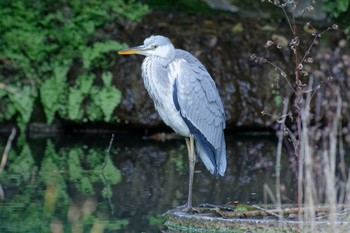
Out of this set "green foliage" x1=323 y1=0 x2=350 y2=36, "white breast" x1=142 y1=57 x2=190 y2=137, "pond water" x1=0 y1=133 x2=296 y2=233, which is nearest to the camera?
"pond water" x1=0 y1=133 x2=296 y2=233

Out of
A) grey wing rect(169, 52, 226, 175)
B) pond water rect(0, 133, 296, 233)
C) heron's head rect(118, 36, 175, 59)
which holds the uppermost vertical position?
heron's head rect(118, 36, 175, 59)

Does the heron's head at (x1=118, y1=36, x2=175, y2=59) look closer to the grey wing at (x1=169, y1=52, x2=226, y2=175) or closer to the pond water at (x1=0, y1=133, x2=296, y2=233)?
the grey wing at (x1=169, y1=52, x2=226, y2=175)

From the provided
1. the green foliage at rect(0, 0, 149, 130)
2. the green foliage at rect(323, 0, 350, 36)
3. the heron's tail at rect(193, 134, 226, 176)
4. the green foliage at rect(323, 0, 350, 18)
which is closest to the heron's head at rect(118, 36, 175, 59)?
the heron's tail at rect(193, 134, 226, 176)

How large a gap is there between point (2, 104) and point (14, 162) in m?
3.23

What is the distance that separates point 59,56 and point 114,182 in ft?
17.0

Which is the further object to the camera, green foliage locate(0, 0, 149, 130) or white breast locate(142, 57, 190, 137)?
green foliage locate(0, 0, 149, 130)

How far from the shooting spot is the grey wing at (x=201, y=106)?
7.87 metres

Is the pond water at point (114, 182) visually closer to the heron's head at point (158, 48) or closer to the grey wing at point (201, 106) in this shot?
the grey wing at point (201, 106)

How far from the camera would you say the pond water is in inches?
294

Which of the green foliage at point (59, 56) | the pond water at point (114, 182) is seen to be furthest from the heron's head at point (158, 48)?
the green foliage at point (59, 56)

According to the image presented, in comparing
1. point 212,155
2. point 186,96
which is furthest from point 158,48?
point 212,155

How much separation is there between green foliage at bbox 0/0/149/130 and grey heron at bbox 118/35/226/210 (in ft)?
18.5

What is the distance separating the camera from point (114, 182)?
370 inches

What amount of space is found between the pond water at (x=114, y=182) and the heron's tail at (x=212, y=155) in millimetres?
490
